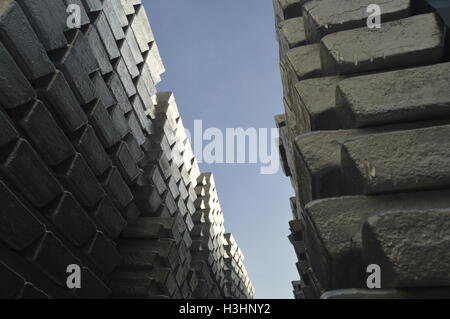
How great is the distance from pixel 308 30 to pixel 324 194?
1502mm

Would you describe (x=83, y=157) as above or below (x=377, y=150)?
above

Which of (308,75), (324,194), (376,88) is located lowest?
(324,194)

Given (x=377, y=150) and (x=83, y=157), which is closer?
(x=377, y=150)

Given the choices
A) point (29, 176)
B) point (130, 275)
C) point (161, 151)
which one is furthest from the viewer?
point (161, 151)

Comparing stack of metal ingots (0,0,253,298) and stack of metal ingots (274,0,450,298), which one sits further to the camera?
stack of metal ingots (0,0,253,298)

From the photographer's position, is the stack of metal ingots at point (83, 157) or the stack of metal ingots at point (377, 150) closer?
the stack of metal ingots at point (377, 150)

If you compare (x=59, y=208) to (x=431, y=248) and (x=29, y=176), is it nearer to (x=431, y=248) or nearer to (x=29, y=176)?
(x=29, y=176)

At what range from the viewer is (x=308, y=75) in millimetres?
2662

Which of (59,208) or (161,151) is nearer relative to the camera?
(59,208)

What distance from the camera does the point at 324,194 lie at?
1964 millimetres

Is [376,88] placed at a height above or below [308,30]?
below
